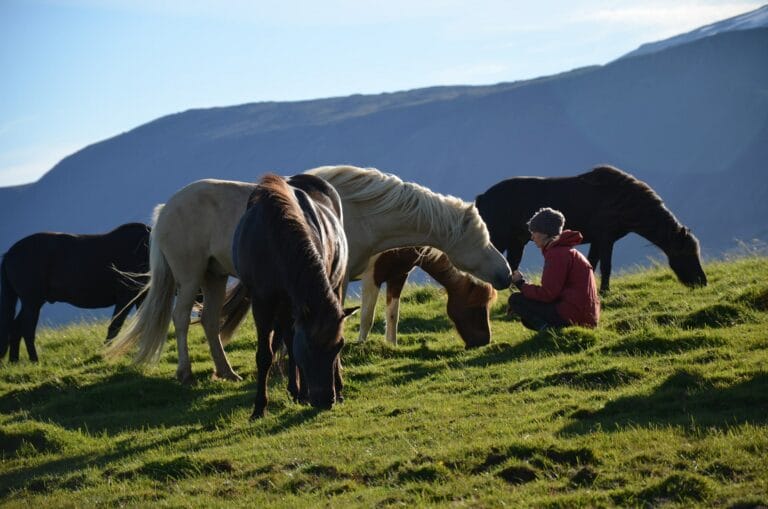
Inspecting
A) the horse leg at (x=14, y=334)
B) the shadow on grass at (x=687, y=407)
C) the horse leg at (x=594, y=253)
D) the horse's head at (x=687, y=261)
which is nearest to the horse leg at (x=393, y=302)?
the horse leg at (x=594, y=253)

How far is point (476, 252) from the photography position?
1183cm

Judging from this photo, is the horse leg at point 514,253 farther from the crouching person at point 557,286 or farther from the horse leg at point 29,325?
the horse leg at point 29,325

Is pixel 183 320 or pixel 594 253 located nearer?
pixel 183 320

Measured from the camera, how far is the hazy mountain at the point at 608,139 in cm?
13825

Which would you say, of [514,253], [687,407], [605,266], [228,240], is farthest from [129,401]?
[605,266]

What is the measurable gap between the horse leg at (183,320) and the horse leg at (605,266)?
6.01 metres

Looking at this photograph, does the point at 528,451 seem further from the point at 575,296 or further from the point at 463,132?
the point at 463,132

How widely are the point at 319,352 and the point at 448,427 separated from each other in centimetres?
115

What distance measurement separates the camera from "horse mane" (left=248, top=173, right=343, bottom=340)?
764 centimetres

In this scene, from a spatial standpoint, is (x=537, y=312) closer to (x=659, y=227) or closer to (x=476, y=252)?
(x=476, y=252)

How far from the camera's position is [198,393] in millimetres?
10516

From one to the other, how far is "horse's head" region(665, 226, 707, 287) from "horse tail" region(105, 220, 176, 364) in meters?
7.00

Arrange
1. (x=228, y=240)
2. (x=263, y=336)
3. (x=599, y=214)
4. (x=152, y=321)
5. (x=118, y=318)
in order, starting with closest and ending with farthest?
1. (x=263, y=336)
2. (x=228, y=240)
3. (x=152, y=321)
4. (x=118, y=318)
5. (x=599, y=214)

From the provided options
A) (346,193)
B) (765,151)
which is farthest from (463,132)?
(346,193)
